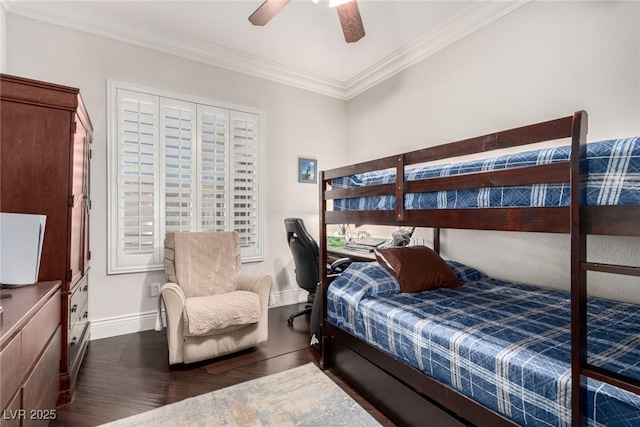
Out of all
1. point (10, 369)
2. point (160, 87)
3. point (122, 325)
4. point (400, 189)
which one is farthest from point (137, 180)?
point (400, 189)

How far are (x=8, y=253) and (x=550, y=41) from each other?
3.71m

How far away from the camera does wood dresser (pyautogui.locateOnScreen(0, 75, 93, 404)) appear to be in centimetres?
166

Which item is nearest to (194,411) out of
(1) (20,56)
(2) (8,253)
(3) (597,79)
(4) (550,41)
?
(2) (8,253)

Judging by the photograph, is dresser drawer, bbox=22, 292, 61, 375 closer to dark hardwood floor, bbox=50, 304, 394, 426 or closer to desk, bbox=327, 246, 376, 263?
dark hardwood floor, bbox=50, 304, 394, 426

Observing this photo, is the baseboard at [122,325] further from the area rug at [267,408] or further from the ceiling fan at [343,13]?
the ceiling fan at [343,13]

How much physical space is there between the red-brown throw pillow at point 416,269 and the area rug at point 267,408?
0.81 metres

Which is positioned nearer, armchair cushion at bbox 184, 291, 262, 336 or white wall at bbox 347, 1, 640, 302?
white wall at bbox 347, 1, 640, 302

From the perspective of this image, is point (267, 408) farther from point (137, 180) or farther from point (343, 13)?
point (343, 13)

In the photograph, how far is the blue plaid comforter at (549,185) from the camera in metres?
0.89

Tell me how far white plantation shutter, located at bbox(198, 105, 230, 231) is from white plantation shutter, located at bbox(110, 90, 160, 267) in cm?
43

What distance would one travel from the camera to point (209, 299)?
2.36 metres

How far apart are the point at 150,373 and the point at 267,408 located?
963 mm

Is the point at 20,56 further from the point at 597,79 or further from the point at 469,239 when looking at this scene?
the point at 597,79

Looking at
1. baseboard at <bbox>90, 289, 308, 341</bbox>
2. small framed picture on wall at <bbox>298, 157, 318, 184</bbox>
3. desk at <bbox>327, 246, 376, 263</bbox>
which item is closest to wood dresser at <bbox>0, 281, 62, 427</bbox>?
baseboard at <bbox>90, 289, 308, 341</bbox>
